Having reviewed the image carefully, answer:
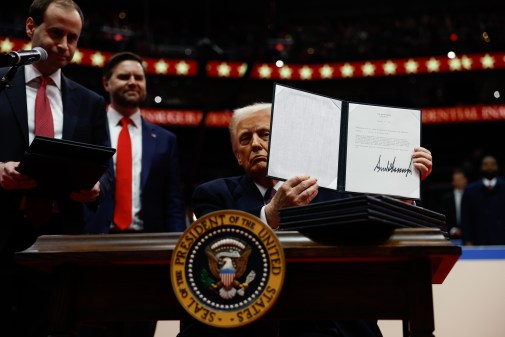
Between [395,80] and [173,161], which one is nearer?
[173,161]

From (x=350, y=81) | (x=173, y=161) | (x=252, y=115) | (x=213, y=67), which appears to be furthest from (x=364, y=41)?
(x=252, y=115)

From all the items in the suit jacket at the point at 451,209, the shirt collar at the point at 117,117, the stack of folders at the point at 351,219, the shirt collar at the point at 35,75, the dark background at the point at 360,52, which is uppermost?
the dark background at the point at 360,52

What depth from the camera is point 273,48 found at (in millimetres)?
13383

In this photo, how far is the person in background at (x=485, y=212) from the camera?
7023mm

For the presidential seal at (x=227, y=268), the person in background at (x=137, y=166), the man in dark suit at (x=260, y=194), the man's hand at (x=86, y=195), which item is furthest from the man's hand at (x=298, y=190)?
the person in background at (x=137, y=166)

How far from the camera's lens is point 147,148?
10.1 ft

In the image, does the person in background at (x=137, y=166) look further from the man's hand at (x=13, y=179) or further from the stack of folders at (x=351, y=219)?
the stack of folders at (x=351, y=219)

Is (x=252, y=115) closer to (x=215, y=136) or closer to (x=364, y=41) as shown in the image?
(x=364, y=41)

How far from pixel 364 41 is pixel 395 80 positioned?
1139 millimetres

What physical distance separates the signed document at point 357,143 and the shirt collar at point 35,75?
92 centimetres

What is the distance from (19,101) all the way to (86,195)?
45cm

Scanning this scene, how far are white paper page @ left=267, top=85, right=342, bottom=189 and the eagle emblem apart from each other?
382 millimetres

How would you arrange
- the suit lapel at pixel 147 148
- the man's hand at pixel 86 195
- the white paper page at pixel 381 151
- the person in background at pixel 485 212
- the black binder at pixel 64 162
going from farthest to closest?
1. the person in background at pixel 485 212
2. the suit lapel at pixel 147 148
3. the man's hand at pixel 86 195
4. the white paper page at pixel 381 151
5. the black binder at pixel 64 162

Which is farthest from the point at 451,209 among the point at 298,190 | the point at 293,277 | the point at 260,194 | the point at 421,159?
the point at 293,277
